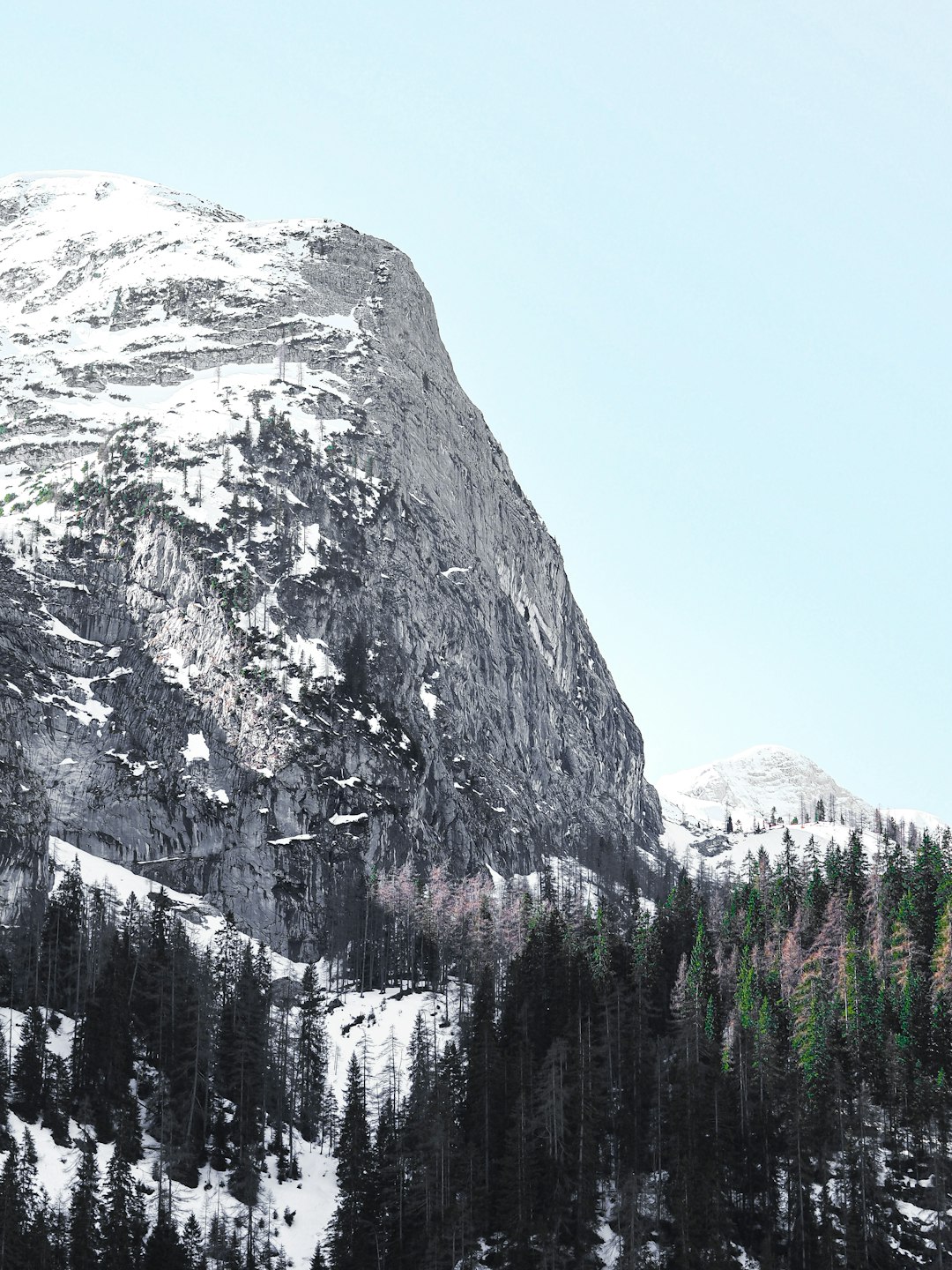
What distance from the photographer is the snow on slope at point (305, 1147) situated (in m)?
114

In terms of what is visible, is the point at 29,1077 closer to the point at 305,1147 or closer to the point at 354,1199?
the point at 305,1147

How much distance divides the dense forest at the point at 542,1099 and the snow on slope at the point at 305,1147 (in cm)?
122

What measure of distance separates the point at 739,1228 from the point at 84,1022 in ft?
195

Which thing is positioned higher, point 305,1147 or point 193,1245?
point 305,1147

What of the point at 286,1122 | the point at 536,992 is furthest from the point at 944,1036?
the point at 286,1122

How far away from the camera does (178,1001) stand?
444 feet

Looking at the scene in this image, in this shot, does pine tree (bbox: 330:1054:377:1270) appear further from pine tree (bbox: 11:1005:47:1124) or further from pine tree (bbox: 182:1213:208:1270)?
pine tree (bbox: 11:1005:47:1124)

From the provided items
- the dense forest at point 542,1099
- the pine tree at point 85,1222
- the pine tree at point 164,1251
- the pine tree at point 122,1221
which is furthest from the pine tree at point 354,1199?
the pine tree at point 85,1222

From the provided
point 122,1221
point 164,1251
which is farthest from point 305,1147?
point 122,1221

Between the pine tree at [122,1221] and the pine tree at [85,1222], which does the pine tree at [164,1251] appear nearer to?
the pine tree at [122,1221]

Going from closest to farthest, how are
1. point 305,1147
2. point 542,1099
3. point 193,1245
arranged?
1. point 193,1245
2. point 542,1099
3. point 305,1147

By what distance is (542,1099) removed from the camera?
373ft

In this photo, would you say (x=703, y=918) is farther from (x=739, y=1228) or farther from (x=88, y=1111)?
(x=88, y=1111)

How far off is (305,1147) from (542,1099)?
30363 millimetres
